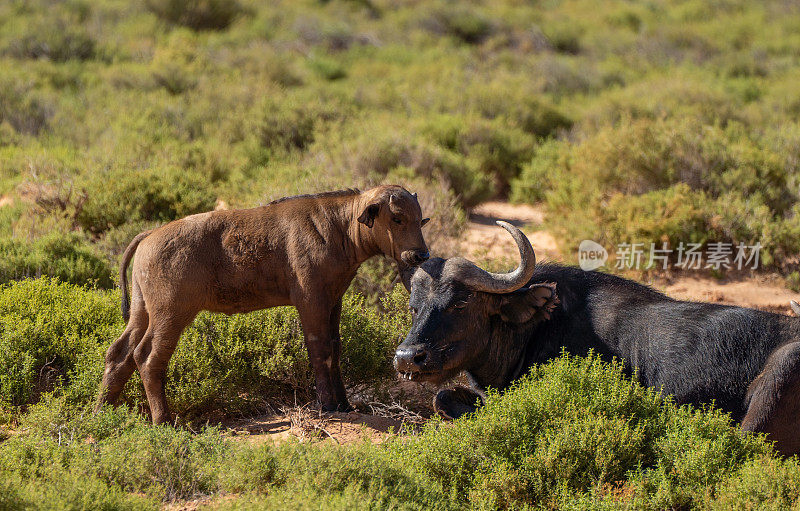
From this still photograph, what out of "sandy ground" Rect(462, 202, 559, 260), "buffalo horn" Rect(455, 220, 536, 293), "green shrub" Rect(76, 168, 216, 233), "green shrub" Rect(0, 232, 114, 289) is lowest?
"sandy ground" Rect(462, 202, 559, 260)

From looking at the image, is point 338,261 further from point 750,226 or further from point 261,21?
point 261,21

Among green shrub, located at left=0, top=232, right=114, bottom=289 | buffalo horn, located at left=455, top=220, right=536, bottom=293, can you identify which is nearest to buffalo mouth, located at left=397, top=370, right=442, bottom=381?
buffalo horn, located at left=455, top=220, right=536, bottom=293

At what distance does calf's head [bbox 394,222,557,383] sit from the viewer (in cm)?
537

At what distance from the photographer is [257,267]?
20.0 ft

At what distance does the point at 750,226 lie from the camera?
11.0 metres

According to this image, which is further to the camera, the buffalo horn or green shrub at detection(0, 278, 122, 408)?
green shrub at detection(0, 278, 122, 408)

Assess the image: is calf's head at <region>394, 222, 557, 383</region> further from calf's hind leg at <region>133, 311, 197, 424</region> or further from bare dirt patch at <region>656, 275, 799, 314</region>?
bare dirt patch at <region>656, 275, 799, 314</region>

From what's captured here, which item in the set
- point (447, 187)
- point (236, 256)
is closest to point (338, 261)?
point (236, 256)

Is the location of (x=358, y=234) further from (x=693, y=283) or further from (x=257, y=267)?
(x=693, y=283)

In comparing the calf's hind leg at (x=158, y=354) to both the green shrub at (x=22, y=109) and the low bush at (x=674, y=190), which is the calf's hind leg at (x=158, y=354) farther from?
the green shrub at (x=22, y=109)

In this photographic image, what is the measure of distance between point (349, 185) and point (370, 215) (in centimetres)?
469

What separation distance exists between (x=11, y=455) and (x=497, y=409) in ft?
9.49

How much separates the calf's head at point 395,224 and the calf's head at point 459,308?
0.35 meters

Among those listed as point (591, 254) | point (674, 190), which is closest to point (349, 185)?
point (591, 254)
